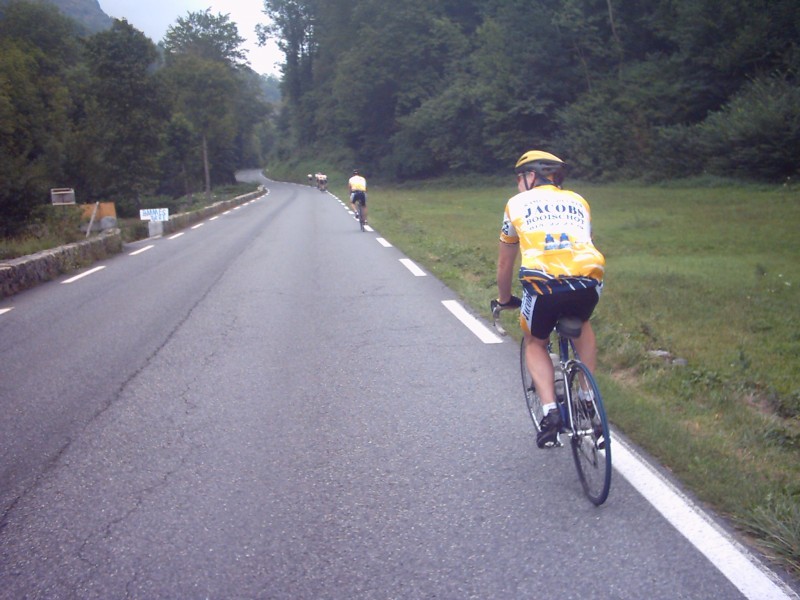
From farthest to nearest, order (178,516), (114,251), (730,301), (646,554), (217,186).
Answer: (217,186) → (114,251) → (730,301) → (178,516) → (646,554)

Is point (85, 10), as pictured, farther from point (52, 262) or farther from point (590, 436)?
point (590, 436)

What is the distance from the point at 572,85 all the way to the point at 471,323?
42610mm

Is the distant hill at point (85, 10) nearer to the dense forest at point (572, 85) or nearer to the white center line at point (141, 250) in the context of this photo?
the dense forest at point (572, 85)

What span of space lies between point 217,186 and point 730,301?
77031mm

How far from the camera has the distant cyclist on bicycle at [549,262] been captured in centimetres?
403

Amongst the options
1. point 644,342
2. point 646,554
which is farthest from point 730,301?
point 646,554

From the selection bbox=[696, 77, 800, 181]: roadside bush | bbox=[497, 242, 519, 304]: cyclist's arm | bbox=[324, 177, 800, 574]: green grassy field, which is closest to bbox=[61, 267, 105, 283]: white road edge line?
bbox=[324, 177, 800, 574]: green grassy field

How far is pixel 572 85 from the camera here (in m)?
47.9

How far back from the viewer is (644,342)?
7645mm

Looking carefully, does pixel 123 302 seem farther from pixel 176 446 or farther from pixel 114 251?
pixel 114 251

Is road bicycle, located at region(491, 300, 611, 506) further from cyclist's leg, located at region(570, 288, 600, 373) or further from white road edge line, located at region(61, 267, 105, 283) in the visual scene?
white road edge line, located at region(61, 267, 105, 283)

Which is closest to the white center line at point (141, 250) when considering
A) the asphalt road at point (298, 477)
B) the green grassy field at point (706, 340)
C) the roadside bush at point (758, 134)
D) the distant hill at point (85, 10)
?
the green grassy field at point (706, 340)

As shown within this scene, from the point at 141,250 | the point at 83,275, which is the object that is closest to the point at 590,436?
the point at 83,275

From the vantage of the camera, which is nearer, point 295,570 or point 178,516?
point 295,570
